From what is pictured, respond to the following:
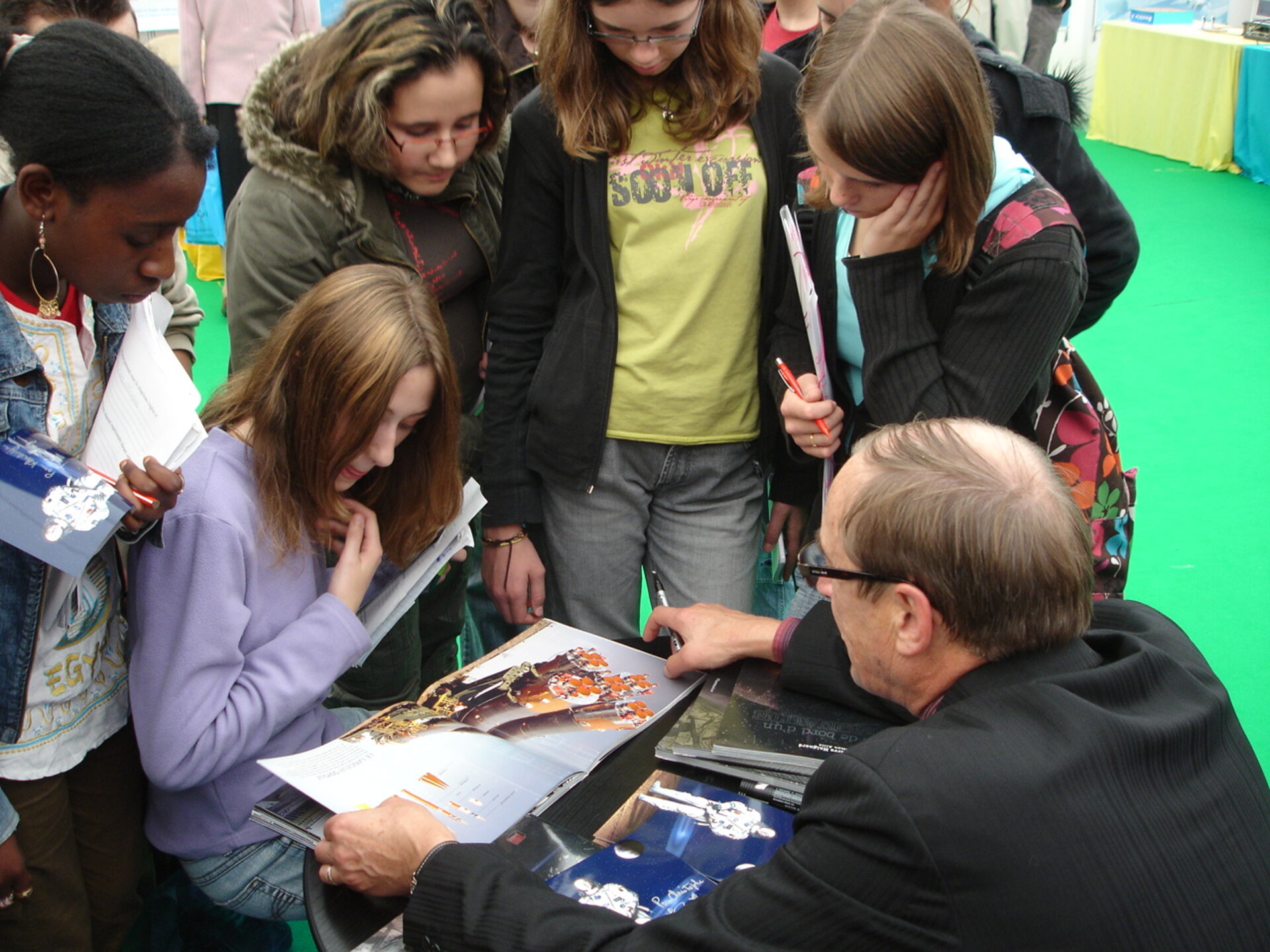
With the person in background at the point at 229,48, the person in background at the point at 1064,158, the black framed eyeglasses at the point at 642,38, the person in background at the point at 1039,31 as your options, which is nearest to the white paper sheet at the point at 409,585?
the black framed eyeglasses at the point at 642,38

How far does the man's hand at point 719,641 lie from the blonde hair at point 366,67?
95 cm

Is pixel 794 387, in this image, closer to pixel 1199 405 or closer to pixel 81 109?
pixel 81 109

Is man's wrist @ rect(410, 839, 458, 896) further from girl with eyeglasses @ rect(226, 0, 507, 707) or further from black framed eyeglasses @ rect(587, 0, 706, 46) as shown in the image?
black framed eyeglasses @ rect(587, 0, 706, 46)

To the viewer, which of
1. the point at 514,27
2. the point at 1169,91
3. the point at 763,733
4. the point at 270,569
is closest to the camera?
the point at 763,733

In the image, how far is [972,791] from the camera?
96cm

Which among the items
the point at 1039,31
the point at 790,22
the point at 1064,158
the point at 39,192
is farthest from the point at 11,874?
the point at 1039,31

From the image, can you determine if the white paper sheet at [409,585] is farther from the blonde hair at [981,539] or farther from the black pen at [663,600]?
the blonde hair at [981,539]

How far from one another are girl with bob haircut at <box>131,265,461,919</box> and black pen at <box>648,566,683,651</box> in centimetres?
46

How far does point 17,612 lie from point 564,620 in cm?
106

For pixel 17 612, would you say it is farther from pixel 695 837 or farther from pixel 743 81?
pixel 743 81

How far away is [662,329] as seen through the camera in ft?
6.36

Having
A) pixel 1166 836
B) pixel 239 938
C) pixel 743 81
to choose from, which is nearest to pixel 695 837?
pixel 1166 836

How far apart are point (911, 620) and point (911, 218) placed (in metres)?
0.71

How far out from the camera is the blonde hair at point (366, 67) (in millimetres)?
1768
